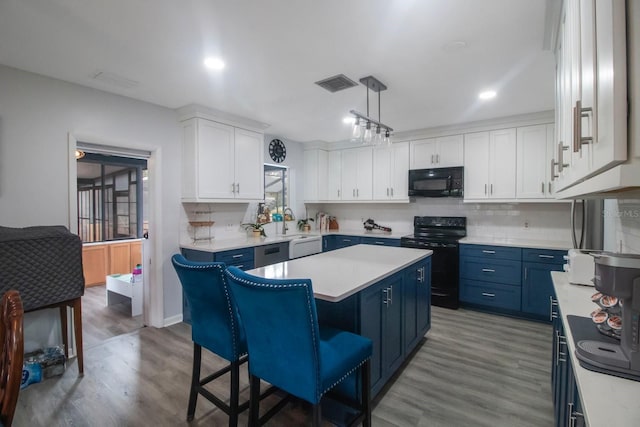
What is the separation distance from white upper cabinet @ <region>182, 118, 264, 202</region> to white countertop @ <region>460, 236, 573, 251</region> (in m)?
2.97

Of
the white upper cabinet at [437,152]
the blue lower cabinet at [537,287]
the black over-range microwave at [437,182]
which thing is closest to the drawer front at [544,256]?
the blue lower cabinet at [537,287]

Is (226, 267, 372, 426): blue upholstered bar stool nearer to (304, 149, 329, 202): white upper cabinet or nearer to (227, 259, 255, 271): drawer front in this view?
(227, 259, 255, 271): drawer front

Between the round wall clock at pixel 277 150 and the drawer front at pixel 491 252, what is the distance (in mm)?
3067

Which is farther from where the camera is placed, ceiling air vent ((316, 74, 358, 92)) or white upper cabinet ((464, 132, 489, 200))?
white upper cabinet ((464, 132, 489, 200))

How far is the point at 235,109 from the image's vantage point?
3.72 m

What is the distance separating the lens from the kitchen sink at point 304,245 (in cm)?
443

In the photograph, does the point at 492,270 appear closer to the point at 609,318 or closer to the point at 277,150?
the point at 609,318

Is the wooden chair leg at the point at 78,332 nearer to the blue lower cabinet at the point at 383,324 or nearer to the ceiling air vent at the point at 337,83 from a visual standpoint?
the blue lower cabinet at the point at 383,324

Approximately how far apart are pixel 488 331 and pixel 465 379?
115 cm

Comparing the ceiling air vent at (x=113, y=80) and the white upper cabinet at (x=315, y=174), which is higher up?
the ceiling air vent at (x=113, y=80)

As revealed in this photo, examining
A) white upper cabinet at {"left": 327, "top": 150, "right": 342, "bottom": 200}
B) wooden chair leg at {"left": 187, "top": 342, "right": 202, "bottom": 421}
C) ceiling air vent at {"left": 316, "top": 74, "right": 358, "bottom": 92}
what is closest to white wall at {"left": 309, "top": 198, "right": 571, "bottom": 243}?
white upper cabinet at {"left": 327, "top": 150, "right": 342, "bottom": 200}

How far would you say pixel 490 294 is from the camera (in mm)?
3945

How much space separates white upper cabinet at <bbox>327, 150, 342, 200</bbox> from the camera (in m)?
5.59

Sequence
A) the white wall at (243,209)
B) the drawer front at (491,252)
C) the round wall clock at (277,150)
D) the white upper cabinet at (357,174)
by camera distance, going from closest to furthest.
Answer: the drawer front at (491,252) < the white wall at (243,209) < the round wall clock at (277,150) < the white upper cabinet at (357,174)
